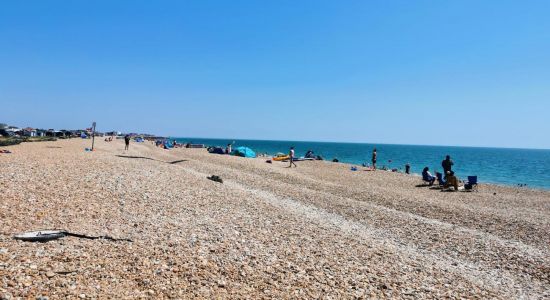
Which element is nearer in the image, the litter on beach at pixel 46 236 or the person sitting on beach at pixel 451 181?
the litter on beach at pixel 46 236

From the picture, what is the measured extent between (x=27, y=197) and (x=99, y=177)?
16.6 ft

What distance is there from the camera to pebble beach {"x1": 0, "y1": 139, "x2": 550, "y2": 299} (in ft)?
22.4

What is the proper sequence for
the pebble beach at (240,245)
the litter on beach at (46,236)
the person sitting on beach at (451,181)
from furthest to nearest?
the person sitting on beach at (451,181)
the litter on beach at (46,236)
the pebble beach at (240,245)

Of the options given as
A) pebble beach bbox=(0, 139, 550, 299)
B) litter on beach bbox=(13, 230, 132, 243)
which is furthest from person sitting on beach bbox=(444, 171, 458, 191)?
litter on beach bbox=(13, 230, 132, 243)

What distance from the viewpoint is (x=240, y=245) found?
956cm

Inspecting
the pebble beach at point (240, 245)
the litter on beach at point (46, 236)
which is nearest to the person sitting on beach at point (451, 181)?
the pebble beach at point (240, 245)

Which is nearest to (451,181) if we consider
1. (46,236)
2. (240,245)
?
(240,245)

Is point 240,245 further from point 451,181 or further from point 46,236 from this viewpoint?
point 451,181

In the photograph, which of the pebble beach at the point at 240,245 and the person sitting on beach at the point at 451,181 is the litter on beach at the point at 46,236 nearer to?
the pebble beach at the point at 240,245

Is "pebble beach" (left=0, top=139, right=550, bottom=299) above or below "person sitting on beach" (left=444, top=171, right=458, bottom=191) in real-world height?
below

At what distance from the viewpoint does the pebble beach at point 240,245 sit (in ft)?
22.4

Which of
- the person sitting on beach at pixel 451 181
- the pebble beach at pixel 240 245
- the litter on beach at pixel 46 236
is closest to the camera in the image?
the pebble beach at pixel 240 245

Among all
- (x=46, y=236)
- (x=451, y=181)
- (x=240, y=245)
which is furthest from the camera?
(x=451, y=181)

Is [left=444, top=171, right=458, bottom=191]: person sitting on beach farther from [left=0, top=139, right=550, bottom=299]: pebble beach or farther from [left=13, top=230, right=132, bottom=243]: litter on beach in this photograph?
[left=13, top=230, right=132, bottom=243]: litter on beach
